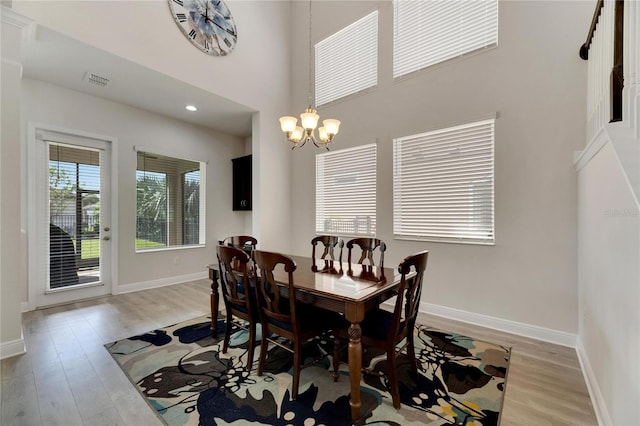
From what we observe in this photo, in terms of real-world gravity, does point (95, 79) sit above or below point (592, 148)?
above

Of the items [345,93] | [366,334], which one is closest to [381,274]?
[366,334]

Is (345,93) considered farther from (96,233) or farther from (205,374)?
(96,233)

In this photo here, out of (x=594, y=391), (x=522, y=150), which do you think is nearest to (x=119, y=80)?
(x=522, y=150)

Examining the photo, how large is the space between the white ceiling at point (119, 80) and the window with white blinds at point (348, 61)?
1.39 m

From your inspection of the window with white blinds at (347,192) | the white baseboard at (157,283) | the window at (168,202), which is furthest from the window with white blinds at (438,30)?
the white baseboard at (157,283)

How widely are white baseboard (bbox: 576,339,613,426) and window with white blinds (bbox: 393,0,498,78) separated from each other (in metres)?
3.12

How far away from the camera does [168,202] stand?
16.0 feet

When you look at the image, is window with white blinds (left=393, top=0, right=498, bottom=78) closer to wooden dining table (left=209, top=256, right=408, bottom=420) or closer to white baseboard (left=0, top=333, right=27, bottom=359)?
wooden dining table (left=209, top=256, right=408, bottom=420)

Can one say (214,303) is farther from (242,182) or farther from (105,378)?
(242,182)

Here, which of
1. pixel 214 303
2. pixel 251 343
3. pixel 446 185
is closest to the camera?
pixel 251 343

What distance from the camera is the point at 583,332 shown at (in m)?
2.31

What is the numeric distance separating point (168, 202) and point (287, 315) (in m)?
4.04

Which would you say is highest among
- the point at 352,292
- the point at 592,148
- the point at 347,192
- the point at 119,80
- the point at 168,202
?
the point at 119,80

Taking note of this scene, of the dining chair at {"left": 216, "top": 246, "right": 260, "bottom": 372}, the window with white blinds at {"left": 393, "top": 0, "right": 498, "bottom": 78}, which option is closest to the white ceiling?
the window with white blinds at {"left": 393, "top": 0, "right": 498, "bottom": 78}
